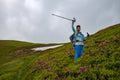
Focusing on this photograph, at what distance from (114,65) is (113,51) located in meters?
5.75

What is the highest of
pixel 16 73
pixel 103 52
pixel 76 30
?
pixel 76 30

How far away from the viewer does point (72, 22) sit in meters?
29.2

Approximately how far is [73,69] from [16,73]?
20183 mm

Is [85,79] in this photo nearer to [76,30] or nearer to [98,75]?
[98,75]

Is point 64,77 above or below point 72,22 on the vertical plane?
below

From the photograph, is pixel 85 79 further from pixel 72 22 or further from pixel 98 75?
pixel 72 22

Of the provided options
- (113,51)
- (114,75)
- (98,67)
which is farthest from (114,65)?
(113,51)

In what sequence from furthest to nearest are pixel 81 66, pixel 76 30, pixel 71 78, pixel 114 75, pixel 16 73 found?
pixel 16 73 < pixel 76 30 < pixel 81 66 < pixel 71 78 < pixel 114 75

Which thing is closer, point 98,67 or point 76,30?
point 98,67

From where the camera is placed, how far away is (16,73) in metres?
44.9

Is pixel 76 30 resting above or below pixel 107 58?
above

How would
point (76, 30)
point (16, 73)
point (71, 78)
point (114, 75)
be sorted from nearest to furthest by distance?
point (114, 75), point (71, 78), point (76, 30), point (16, 73)

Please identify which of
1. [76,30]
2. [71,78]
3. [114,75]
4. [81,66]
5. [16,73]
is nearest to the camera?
[114,75]

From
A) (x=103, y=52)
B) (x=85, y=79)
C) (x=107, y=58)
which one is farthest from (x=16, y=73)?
(x=85, y=79)
